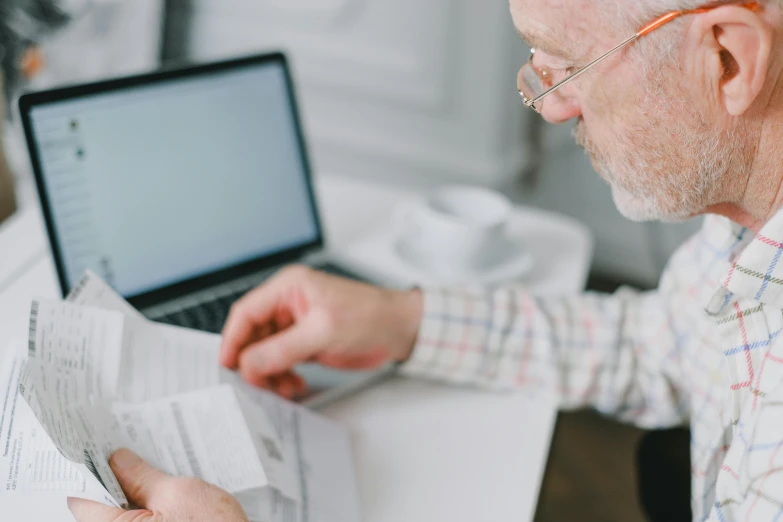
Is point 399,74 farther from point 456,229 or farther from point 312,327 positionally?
point 312,327

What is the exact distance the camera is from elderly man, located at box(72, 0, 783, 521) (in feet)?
1.70

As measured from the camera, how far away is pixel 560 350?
80 centimetres

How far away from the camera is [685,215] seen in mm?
625

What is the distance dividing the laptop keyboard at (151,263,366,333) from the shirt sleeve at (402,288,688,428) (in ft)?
0.74

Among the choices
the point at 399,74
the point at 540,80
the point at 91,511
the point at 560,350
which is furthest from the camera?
the point at 399,74

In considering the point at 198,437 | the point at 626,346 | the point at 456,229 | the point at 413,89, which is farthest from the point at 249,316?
the point at 413,89

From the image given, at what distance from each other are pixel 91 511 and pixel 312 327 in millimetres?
276

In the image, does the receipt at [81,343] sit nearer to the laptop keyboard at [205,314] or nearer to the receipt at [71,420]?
the receipt at [71,420]

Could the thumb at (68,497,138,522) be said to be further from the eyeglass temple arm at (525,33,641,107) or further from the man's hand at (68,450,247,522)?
the eyeglass temple arm at (525,33,641,107)

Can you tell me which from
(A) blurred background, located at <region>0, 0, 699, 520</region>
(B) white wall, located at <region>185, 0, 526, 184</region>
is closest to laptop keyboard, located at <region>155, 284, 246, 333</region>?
(A) blurred background, located at <region>0, 0, 699, 520</region>

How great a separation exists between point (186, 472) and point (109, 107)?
1.44 ft

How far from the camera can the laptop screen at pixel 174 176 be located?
77 cm

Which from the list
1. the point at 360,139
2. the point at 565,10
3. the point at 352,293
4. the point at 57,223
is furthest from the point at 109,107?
the point at 360,139

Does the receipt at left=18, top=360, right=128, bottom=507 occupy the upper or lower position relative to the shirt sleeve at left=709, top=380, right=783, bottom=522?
upper
